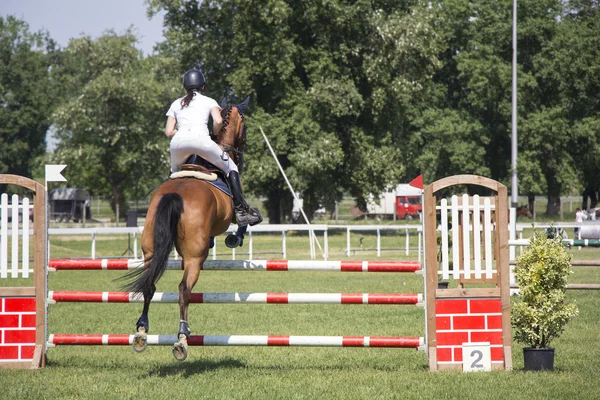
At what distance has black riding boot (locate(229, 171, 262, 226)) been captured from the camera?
26.7 feet

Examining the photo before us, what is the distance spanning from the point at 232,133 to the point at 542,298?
3.44m

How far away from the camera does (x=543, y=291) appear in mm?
7539

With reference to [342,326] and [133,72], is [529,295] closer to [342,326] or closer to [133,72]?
[342,326]

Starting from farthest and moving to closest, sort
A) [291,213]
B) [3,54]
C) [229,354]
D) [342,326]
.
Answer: [3,54] < [291,213] < [342,326] < [229,354]

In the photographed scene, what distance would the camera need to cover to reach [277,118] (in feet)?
128

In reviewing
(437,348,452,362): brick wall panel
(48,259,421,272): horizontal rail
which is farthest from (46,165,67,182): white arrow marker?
(437,348,452,362): brick wall panel

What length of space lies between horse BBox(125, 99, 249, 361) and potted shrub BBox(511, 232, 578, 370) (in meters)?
2.95

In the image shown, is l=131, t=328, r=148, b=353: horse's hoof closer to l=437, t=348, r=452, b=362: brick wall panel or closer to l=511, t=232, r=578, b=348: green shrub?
l=437, t=348, r=452, b=362: brick wall panel

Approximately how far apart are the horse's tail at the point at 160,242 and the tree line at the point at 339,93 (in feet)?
98.2

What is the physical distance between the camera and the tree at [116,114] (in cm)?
4934

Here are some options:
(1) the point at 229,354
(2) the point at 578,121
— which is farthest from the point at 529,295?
(2) the point at 578,121

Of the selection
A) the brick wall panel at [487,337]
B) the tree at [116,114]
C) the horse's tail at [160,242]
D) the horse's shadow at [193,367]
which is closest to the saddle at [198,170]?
the horse's tail at [160,242]

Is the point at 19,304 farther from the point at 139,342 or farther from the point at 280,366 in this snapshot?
the point at 280,366

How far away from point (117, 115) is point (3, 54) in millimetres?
23917
